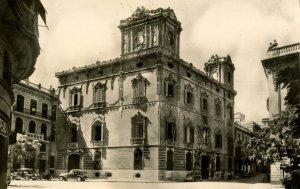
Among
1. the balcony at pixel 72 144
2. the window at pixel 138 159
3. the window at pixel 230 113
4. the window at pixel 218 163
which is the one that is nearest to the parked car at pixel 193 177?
the window at pixel 138 159

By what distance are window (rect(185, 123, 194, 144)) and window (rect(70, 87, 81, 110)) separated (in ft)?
36.3

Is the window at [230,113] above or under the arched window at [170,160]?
above

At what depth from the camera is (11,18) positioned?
10383 millimetres

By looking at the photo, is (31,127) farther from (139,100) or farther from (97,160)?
(139,100)

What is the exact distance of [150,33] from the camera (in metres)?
35.0

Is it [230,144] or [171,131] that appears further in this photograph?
[230,144]

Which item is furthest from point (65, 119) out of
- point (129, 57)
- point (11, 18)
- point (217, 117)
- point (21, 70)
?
point (11, 18)

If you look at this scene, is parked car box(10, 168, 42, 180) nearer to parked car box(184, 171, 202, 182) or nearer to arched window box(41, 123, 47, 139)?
arched window box(41, 123, 47, 139)

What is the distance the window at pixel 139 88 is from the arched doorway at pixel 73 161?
891cm

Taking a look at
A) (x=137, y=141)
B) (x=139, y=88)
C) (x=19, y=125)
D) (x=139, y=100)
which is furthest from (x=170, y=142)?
(x=19, y=125)

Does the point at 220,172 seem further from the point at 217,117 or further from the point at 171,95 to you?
the point at 171,95

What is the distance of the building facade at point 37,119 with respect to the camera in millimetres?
41312

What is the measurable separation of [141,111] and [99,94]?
537 centimetres

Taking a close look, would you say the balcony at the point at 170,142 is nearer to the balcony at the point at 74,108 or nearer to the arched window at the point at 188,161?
the arched window at the point at 188,161
